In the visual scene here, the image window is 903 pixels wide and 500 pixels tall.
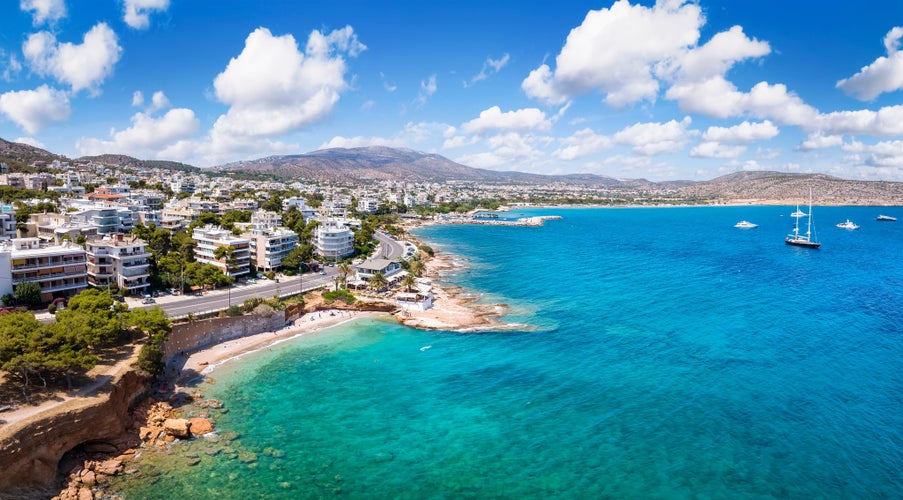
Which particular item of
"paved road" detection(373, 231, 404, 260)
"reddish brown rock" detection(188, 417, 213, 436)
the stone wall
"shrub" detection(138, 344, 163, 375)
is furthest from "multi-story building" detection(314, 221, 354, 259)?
"reddish brown rock" detection(188, 417, 213, 436)

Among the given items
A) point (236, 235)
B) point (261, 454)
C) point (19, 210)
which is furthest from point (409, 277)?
point (19, 210)

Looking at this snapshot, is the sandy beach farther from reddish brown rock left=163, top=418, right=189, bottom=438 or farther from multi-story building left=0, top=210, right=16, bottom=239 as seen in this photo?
multi-story building left=0, top=210, right=16, bottom=239

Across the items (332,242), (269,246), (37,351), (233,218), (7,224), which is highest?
(233,218)

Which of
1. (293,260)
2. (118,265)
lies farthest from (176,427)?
(293,260)

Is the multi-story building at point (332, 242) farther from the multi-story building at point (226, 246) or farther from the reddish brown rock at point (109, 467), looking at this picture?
the reddish brown rock at point (109, 467)

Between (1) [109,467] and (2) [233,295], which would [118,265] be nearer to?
(2) [233,295]

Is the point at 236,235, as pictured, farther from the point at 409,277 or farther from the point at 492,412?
the point at 492,412
